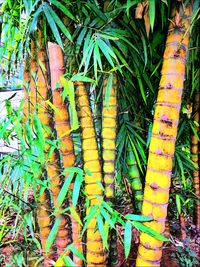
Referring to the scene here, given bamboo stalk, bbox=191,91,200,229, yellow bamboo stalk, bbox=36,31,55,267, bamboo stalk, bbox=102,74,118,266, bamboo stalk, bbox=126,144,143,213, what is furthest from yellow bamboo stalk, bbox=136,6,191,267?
bamboo stalk, bbox=191,91,200,229

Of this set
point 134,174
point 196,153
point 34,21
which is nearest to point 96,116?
point 134,174

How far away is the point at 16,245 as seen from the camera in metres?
1.31

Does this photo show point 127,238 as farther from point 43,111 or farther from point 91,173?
point 43,111

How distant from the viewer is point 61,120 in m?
1.04

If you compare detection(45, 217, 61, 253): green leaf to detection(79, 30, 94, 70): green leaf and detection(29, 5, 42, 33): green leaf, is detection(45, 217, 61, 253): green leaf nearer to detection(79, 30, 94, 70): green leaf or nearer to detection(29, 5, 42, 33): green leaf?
detection(79, 30, 94, 70): green leaf

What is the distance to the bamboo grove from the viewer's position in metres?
0.92

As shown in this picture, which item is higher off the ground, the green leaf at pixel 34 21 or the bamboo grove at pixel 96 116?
the green leaf at pixel 34 21

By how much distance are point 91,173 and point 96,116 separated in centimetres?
26

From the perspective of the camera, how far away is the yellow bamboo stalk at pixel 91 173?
1023mm

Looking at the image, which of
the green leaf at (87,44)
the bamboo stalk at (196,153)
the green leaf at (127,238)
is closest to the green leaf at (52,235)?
the green leaf at (127,238)

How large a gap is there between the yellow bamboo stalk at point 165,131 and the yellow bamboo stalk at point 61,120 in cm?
27

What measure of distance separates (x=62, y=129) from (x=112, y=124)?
7.1 inches

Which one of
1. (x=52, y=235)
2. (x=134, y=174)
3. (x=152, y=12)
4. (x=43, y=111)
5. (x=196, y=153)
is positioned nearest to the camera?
(x=152, y=12)

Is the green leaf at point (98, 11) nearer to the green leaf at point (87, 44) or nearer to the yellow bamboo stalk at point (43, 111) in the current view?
the green leaf at point (87, 44)
